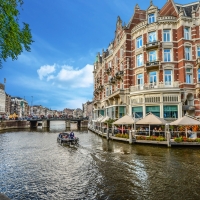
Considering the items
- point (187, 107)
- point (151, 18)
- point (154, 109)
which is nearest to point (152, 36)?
point (151, 18)

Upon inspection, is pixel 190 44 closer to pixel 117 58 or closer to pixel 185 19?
pixel 185 19

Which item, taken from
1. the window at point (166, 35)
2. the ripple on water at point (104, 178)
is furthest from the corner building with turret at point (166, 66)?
the ripple on water at point (104, 178)

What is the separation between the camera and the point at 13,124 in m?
74.4

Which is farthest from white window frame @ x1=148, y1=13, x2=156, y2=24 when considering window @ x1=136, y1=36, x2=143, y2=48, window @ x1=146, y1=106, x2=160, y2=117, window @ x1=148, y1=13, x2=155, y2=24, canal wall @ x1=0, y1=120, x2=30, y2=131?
canal wall @ x1=0, y1=120, x2=30, y2=131

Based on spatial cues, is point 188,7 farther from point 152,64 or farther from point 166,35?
point 152,64

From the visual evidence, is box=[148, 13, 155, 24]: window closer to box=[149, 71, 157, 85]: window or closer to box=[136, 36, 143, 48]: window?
box=[136, 36, 143, 48]: window

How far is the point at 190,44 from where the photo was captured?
30.7 metres

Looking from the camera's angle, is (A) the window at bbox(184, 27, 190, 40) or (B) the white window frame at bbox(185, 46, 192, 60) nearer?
(B) the white window frame at bbox(185, 46, 192, 60)

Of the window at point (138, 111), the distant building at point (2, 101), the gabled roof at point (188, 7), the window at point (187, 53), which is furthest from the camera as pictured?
the distant building at point (2, 101)

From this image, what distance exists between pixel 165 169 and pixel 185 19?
88.9 feet

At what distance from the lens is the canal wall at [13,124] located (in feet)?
210

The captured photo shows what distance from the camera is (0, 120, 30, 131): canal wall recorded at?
64125 millimetres

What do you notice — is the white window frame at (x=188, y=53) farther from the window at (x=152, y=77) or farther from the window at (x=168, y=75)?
the window at (x=152, y=77)

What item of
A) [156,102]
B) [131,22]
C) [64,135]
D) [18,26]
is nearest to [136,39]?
[131,22]
